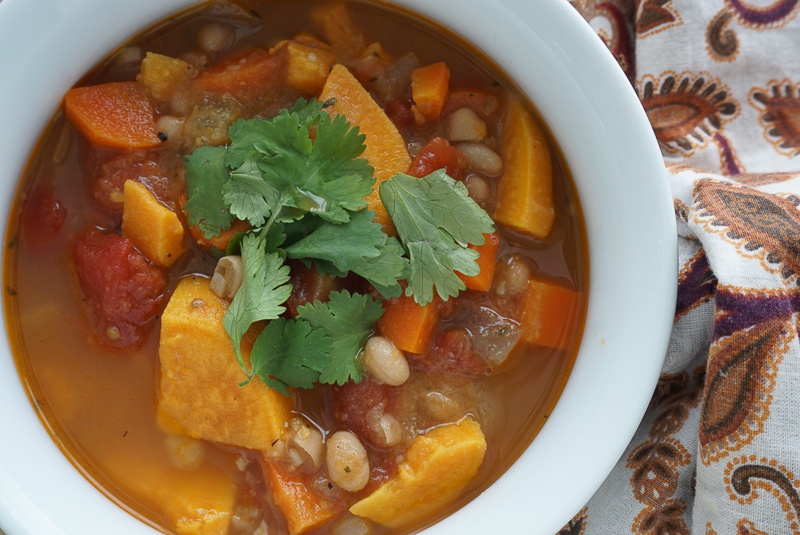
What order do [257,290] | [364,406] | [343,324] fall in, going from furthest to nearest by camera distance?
[364,406] < [343,324] < [257,290]

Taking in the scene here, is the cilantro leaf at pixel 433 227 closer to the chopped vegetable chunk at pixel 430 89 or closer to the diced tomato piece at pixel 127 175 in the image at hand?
the chopped vegetable chunk at pixel 430 89

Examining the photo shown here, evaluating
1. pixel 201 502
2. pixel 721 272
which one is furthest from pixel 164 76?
pixel 721 272

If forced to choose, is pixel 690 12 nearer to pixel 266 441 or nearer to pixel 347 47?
pixel 347 47

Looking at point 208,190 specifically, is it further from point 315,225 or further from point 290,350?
point 290,350

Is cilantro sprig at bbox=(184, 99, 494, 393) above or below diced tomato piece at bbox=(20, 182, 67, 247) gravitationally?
below

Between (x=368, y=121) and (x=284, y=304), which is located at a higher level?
(x=368, y=121)

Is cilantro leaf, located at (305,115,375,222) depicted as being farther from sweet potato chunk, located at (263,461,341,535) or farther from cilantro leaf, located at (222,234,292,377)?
sweet potato chunk, located at (263,461,341,535)

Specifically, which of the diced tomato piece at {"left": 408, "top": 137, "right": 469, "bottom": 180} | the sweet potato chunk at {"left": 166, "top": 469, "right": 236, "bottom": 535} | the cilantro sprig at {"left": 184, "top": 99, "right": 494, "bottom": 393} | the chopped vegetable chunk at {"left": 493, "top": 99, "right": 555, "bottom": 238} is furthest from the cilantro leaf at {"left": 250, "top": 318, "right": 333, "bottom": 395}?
the chopped vegetable chunk at {"left": 493, "top": 99, "right": 555, "bottom": 238}
